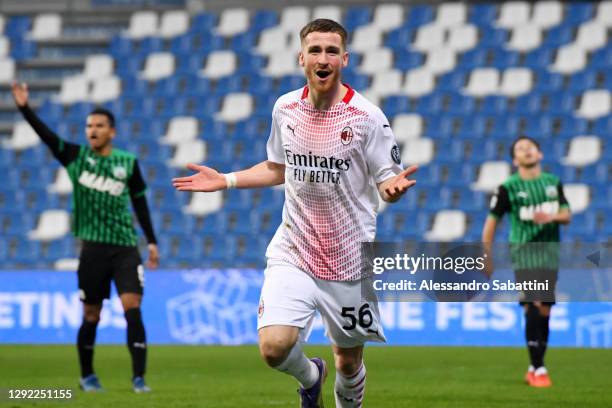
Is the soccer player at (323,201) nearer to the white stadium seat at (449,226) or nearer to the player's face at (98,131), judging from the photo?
the player's face at (98,131)

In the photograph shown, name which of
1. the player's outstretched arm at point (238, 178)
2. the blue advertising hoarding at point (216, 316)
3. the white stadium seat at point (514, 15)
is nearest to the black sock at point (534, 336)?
the player's outstretched arm at point (238, 178)

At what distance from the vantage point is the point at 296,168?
241 inches

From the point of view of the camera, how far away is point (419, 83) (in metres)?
22.8

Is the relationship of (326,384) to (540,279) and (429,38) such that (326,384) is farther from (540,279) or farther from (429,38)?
(429,38)

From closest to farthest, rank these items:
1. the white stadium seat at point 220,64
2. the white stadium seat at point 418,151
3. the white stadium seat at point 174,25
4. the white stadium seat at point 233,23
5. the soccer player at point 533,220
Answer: the soccer player at point 533,220, the white stadium seat at point 418,151, the white stadium seat at point 220,64, the white stadium seat at point 233,23, the white stadium seat at point 174,25

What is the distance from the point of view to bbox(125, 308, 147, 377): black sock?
31.5 feet

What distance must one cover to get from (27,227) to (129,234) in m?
12.6

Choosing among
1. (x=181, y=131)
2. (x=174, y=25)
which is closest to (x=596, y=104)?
(x=181, y=131)

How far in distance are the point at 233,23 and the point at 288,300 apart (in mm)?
19874

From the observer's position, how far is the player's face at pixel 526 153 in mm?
10516

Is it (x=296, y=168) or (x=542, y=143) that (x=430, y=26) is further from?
(x=296, y=168)

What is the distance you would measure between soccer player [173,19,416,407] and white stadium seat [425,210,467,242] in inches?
533

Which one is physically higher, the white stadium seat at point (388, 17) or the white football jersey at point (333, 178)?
the white stadium seat at point (388, 17)

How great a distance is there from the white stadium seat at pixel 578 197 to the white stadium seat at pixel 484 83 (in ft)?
10.9
